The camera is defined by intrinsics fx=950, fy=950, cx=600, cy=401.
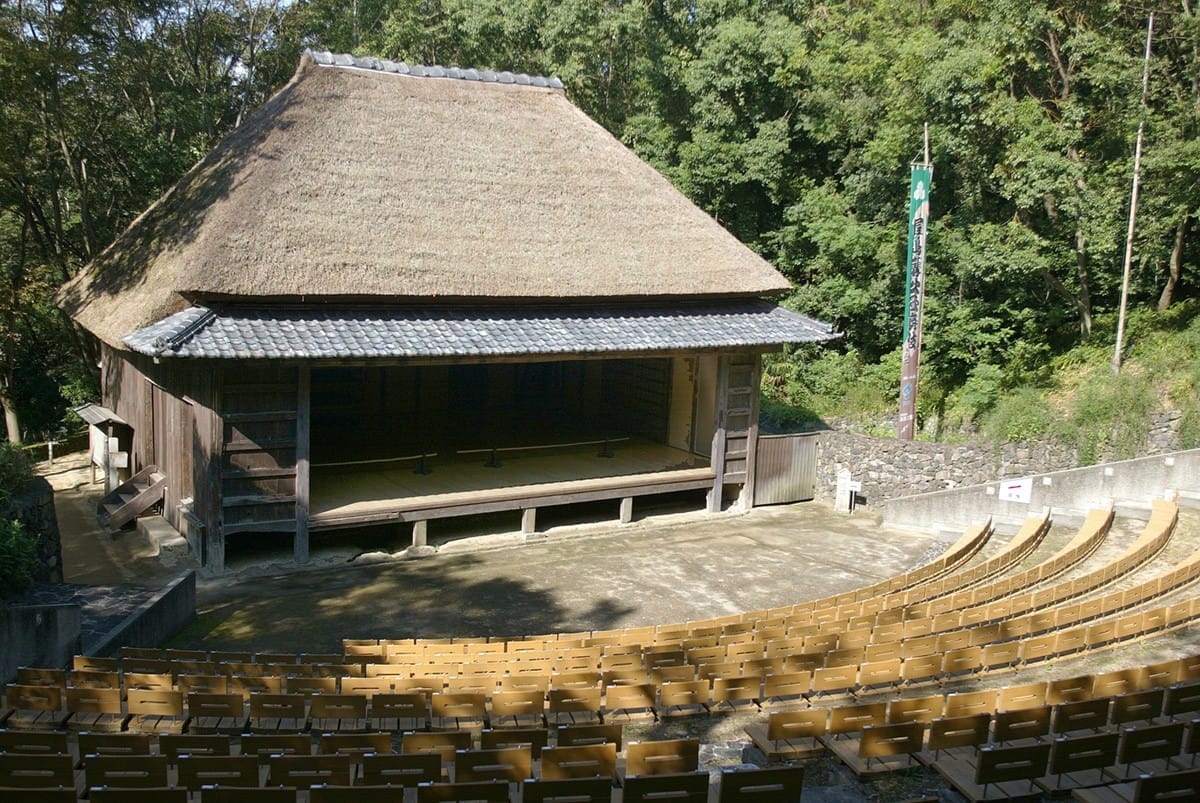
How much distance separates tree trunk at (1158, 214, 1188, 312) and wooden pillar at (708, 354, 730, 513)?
1115cm

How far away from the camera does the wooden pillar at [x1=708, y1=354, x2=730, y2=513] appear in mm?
17802

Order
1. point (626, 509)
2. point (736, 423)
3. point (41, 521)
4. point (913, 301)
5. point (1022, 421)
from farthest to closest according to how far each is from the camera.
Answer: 1. point (913, 301)
2. point (1022, 421)
3. point (736, 423)
4. point (626, 509)
5. point (41, 521)

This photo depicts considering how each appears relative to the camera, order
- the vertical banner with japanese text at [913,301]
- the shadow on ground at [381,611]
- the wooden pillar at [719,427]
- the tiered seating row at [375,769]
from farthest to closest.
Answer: the vertical banner with japanese text at [913,301] < the wooden pillar at [719,427] < the shadow on ground at [381,611] < the tiered seating row at [375,769]

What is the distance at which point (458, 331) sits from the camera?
14984 millimetres

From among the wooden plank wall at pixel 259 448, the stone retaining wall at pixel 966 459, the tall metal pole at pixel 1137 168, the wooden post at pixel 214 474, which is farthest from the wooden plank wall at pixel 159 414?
the tall metal pole at pixel 1137 168

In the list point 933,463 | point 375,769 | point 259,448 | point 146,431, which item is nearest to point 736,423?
point 933,463

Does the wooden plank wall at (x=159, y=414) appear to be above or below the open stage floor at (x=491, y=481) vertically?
above

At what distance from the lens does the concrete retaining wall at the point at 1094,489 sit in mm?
16156

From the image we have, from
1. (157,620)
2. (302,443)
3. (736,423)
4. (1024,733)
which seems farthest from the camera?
(736,423)

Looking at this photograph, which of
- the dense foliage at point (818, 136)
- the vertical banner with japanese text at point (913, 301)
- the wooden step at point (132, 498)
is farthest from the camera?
the dense foliage at point (818, 136)

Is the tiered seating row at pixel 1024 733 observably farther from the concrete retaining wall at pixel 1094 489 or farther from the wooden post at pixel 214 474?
the wooden post at pixel 214 474

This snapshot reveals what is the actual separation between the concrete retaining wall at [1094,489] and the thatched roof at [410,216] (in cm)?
548

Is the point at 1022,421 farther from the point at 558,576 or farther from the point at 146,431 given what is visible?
the point at 146,431

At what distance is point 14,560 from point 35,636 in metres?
1.03
